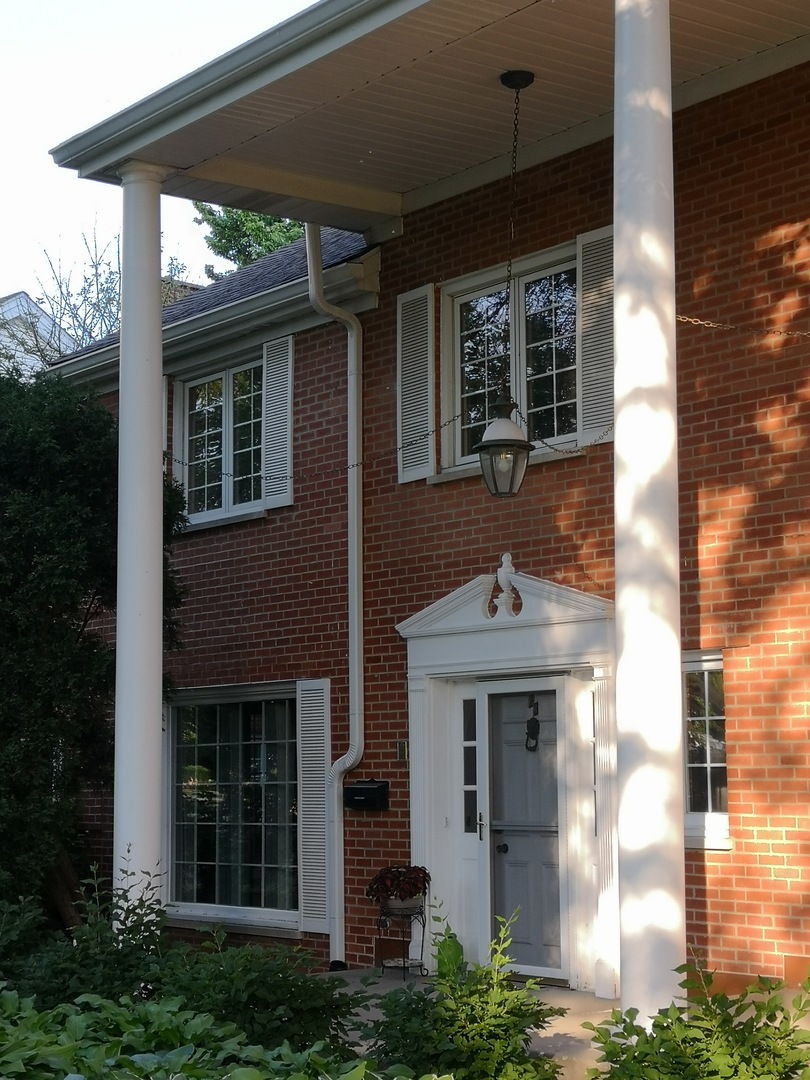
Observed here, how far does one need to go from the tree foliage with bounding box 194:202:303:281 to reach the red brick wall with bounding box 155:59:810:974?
23.6 m

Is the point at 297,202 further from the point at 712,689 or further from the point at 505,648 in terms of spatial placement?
the point at 712,689

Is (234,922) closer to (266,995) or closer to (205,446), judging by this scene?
(205,446)

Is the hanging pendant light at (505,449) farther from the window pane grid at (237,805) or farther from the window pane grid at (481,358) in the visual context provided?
the window pane grid at (237,805)

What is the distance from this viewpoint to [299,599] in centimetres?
1217

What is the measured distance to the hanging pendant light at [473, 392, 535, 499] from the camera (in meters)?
8.92

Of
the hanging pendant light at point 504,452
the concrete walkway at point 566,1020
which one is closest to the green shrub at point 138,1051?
the concrete walkway at point 566,1020

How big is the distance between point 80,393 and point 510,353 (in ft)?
12.2

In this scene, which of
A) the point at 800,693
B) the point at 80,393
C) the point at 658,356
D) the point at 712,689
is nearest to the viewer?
the point at 658,356

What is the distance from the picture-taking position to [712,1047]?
14.6 ft

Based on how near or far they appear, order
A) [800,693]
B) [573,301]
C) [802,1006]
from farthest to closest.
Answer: [573,301] → [800,693] → [802,1006]

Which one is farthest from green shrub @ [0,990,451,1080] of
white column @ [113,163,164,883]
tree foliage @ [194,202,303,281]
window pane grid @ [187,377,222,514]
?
tree foliage @ [194,202,303,281]

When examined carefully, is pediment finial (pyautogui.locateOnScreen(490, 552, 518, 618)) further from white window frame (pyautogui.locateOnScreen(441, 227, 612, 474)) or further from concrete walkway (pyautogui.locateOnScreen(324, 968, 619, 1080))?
concrete walkway (pyautogui.locateOnScreen(324, 968, 619, 1080))

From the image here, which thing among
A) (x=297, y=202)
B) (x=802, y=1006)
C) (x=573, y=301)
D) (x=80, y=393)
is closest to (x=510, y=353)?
(x=573, y=301)

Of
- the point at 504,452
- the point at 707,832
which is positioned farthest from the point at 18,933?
the point at 707,832
